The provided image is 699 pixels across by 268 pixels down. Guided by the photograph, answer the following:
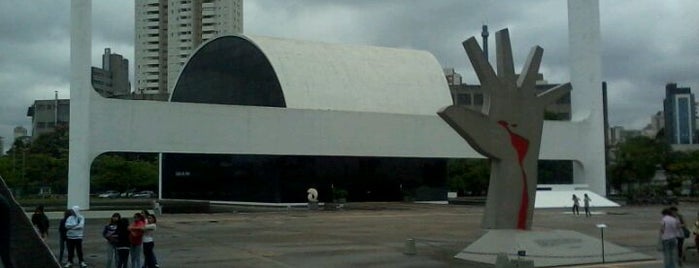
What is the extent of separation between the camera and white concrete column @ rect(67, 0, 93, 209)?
40562 mm

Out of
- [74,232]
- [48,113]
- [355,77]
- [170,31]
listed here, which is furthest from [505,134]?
[170,31]

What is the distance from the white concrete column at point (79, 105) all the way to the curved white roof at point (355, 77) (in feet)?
49.5

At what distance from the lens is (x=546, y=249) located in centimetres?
1780

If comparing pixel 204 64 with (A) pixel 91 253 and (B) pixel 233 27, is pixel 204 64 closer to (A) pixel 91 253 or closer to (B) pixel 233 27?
(A) pixel 91 253

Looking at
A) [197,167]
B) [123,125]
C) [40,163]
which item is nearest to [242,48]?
[197,167]

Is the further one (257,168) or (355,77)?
(355,77)

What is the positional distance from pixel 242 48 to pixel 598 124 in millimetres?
26974

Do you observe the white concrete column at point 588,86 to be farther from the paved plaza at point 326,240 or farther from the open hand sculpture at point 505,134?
the open hand sculpture at point 505,134

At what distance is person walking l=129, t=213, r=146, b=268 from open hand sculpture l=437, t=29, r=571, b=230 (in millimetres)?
7814

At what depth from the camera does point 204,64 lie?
57.4 metres

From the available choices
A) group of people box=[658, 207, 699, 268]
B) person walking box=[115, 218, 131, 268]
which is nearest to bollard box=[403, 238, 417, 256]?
group of people box=[658, 207, 699, 268]

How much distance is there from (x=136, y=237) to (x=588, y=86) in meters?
47.6

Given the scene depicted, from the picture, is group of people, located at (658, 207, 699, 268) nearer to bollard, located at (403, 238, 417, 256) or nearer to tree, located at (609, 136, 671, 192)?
bollard, located at (403, 238, 417, 256)

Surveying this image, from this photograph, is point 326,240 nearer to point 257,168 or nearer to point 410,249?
point 410,249
